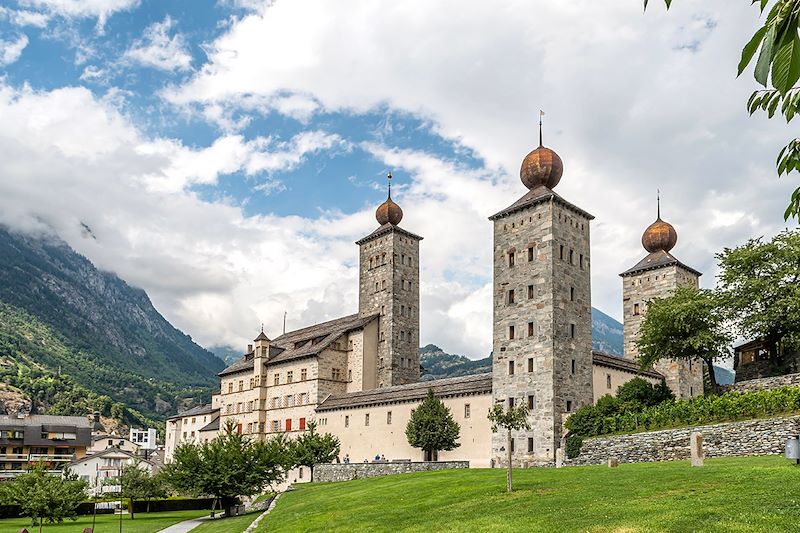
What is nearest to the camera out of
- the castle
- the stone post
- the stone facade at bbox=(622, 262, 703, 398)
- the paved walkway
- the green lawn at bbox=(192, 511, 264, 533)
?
the stone post

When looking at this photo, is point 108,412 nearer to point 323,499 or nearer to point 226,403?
point 226,403

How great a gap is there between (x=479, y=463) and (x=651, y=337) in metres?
14.3

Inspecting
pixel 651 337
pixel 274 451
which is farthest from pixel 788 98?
pixel 274 451

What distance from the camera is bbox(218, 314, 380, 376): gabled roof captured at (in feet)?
242

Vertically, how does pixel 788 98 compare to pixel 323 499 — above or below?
above

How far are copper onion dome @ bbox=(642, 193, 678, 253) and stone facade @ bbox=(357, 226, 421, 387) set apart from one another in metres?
22.3

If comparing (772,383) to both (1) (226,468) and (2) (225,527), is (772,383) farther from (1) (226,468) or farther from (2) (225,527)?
(1) (226,468)

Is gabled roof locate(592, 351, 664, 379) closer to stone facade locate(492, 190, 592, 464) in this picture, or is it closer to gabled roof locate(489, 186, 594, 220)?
stone facade locate(492, 190, 592, 464)

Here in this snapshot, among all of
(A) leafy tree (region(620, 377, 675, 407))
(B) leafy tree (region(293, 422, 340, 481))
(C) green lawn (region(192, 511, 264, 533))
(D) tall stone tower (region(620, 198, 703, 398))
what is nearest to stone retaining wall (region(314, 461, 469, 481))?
(B) leafy tree (region(293, 422, 340, 481))

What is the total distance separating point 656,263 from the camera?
71.6m

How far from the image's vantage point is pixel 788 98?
183 inches

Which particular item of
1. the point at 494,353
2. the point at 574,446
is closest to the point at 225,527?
the point at 574,446

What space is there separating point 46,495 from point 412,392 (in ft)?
85.9

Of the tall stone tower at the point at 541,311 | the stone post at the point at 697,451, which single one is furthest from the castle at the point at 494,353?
the stone post at the point at 697,451
